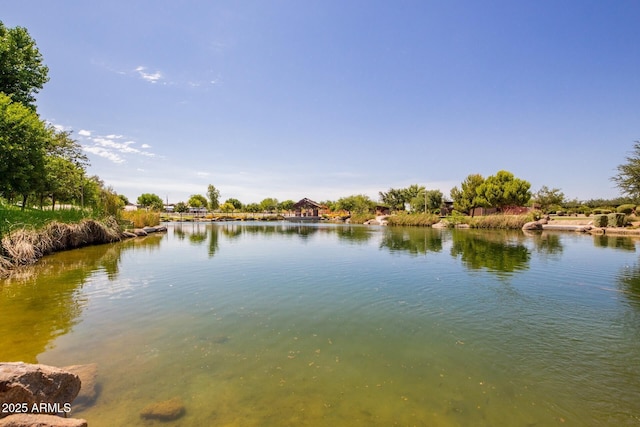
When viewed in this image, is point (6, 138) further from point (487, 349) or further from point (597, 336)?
point (597, 336)

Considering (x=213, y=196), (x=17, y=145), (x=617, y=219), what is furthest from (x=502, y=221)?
(x=213, y=196)

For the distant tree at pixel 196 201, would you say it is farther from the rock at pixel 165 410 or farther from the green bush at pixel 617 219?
the rock at pixel 165 410

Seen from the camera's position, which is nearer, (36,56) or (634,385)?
(634,385)

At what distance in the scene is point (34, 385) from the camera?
363 cm

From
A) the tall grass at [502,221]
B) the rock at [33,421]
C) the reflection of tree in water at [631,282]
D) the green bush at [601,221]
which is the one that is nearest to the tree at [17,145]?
the rock at [33,421]

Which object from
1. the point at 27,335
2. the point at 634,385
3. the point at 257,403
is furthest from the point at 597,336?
the point at 27,335

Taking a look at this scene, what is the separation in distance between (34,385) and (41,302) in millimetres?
7058

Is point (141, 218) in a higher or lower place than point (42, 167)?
lower

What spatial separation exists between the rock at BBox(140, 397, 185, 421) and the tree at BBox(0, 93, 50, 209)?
60.8 ft

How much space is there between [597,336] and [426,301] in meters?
3.87

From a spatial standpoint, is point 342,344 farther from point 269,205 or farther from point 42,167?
point 269,205

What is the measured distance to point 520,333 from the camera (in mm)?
6910

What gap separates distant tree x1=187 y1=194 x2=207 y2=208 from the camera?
383 ft

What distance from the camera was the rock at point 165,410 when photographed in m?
3.99
